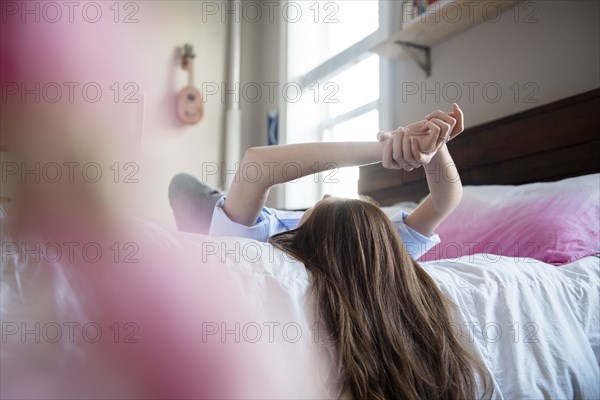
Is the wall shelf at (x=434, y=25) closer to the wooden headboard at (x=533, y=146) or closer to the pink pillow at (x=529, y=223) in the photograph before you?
the wooden headboard at (x=533, y=146)

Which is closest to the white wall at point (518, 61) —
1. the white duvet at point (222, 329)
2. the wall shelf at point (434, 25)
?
the wall shelf at point (434, 25)

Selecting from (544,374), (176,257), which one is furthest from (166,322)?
(544,374)

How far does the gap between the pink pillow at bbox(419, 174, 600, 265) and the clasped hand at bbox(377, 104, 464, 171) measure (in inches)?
18.5

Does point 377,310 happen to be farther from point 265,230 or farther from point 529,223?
point 529,223

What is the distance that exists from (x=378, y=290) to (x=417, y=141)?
26cm

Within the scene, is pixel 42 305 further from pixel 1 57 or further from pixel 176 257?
pixel 1 57

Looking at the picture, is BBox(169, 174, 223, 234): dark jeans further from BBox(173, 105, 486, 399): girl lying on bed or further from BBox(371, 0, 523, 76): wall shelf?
BBox(173, 105, 486, 399): girl lying on bed

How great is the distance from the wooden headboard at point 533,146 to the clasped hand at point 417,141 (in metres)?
0.80

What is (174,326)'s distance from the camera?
0.56 meters

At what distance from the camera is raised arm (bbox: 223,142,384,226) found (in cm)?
89

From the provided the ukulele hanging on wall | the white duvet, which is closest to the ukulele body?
the ukulele hanging on wall

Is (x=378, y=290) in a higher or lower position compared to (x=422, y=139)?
lower

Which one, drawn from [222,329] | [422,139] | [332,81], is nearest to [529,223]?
[422,139]

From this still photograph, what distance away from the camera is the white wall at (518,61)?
1561 millimetres
